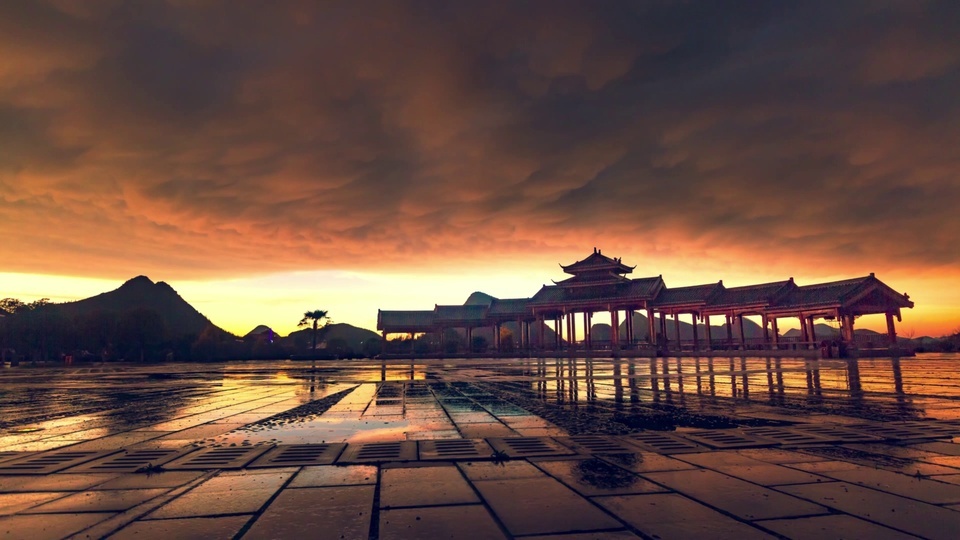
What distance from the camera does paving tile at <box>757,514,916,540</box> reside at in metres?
2.39

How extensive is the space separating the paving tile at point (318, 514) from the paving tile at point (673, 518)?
4.72 feet

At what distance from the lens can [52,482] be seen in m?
3.74

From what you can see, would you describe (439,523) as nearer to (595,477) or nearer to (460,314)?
(595,477)

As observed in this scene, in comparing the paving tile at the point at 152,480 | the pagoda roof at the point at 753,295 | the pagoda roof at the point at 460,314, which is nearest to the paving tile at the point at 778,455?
the paving tile at the point at 152,480

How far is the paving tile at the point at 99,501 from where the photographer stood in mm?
3023

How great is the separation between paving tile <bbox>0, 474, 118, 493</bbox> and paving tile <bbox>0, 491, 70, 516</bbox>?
11 cm

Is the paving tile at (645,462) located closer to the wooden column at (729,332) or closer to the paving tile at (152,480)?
the paving tile at (152,480)

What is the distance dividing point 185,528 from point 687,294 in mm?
51560

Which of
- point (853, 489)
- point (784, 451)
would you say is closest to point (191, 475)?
point (853, 489)

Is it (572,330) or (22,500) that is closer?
(22,500)

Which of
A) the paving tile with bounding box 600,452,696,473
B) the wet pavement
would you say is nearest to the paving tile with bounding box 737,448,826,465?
the wet pavement

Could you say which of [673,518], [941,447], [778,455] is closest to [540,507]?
[673,518]

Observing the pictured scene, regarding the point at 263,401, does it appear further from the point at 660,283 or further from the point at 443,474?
the point at 660,283

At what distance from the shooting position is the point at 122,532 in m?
2.59
